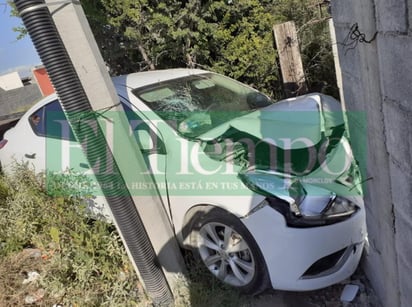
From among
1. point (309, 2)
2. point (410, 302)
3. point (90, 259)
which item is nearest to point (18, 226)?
point (90, 259)

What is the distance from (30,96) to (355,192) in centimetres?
2389

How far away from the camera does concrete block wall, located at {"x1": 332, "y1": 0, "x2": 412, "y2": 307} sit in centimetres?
138

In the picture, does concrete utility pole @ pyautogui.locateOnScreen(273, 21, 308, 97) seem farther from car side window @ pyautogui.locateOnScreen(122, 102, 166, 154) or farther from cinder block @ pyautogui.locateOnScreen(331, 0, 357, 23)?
cinder block @ pyautogui.locateOnScreen(331, 0, 357, 23)

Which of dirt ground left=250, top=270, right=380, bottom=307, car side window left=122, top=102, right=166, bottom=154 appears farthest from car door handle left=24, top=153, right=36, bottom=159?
dirt ground left=250, top=270, right=380, bottom=307

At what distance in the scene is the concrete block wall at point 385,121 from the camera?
1.38 metres

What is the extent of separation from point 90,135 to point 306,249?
63.7 inches

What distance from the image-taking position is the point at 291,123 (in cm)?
327

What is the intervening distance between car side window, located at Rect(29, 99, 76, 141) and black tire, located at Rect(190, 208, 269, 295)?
5.39ft

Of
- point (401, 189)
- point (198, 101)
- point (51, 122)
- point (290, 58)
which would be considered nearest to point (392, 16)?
point (401, 189)

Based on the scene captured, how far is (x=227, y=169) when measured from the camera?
2.88 metres

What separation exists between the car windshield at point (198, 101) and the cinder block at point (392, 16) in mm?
1890

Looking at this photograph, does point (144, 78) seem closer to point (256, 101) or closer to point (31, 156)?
point (256, 101)

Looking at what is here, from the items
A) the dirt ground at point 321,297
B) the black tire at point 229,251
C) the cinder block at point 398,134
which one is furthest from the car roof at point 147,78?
the cinder block at point 398,134

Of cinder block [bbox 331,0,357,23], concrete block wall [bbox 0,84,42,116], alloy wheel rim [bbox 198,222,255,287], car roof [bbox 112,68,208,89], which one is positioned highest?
cinder block [bbox 331,0,357,23]
